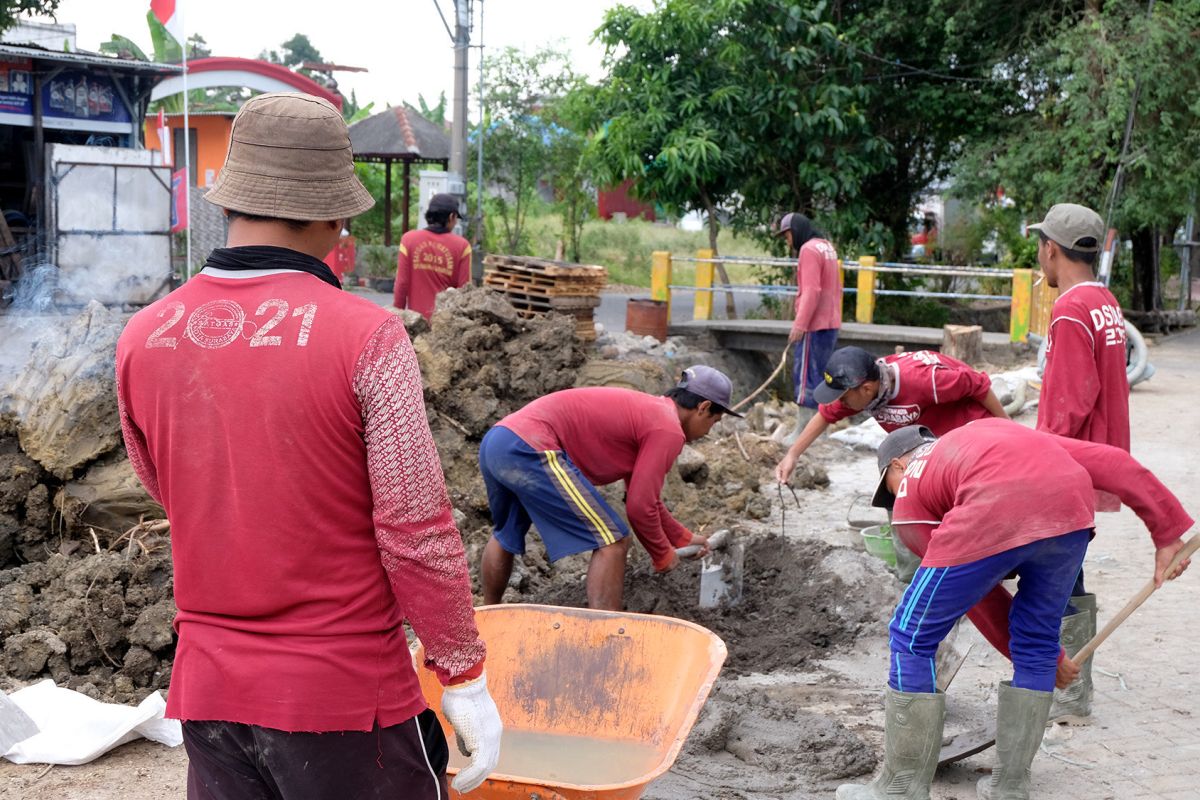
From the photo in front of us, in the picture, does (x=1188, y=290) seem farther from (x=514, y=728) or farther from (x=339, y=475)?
(x=339, y=475)

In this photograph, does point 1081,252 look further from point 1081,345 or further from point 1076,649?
point 1076,649

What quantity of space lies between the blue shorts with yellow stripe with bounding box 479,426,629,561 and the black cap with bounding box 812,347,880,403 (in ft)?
3.49

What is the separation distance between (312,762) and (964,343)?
11303 mm

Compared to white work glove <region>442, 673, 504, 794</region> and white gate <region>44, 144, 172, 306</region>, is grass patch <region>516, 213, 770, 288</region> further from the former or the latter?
white work glove <region>442, 673, 504, 794</region>

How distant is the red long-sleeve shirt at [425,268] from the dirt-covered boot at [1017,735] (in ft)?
19.4

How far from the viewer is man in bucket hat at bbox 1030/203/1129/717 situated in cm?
441

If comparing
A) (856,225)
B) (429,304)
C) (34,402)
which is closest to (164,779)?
(34,402)

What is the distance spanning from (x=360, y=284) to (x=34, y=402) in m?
16.3

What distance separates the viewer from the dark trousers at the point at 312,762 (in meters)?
2.15

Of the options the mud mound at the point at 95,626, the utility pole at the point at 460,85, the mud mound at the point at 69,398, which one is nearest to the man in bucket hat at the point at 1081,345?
the mud mound at the point at 95,626

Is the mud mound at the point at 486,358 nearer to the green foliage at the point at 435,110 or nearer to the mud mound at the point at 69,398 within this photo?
the mud mound at the point at 69,398

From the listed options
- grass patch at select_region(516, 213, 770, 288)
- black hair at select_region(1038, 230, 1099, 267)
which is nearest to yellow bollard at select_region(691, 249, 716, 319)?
grass patch at select_region(516, 213, 770, 288)

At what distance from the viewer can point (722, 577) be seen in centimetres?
604

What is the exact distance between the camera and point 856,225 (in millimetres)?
17219
